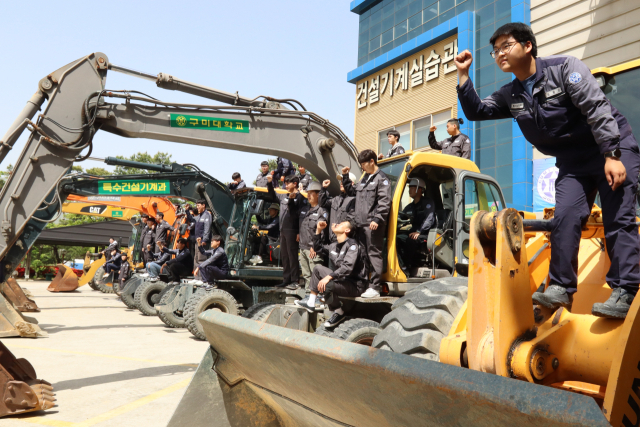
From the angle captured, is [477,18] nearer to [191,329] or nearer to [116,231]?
[191,329]

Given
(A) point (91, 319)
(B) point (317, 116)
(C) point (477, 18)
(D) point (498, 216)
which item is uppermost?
(C) point (477, 18)

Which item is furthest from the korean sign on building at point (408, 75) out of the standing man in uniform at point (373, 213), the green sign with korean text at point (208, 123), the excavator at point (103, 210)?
the standing man in uniform at point (373, 213)

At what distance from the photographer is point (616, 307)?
2098mm

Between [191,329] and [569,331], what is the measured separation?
26.8ft

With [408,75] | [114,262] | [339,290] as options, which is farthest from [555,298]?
[114,262]

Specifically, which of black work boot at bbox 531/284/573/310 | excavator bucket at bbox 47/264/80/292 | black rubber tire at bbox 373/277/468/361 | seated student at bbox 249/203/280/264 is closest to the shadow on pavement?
seated student at bbox 249/203/280/264

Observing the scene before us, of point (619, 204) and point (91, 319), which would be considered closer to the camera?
point (619, 204)

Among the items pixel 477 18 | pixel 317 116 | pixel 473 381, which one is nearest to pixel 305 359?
pixel 473 381

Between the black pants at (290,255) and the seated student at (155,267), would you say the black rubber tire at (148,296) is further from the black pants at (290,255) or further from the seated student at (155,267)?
the black pants at (290,255)

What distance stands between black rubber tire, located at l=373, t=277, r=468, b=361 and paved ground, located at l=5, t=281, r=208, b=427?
2693 mm

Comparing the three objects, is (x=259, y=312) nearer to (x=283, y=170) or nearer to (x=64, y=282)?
(x=283, y=170)

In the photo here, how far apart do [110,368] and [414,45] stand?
17.7 metres

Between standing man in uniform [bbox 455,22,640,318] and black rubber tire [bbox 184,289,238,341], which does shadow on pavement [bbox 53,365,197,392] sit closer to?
black rubber tire [bbox 184,289,238,341]

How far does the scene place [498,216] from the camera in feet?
6.66
